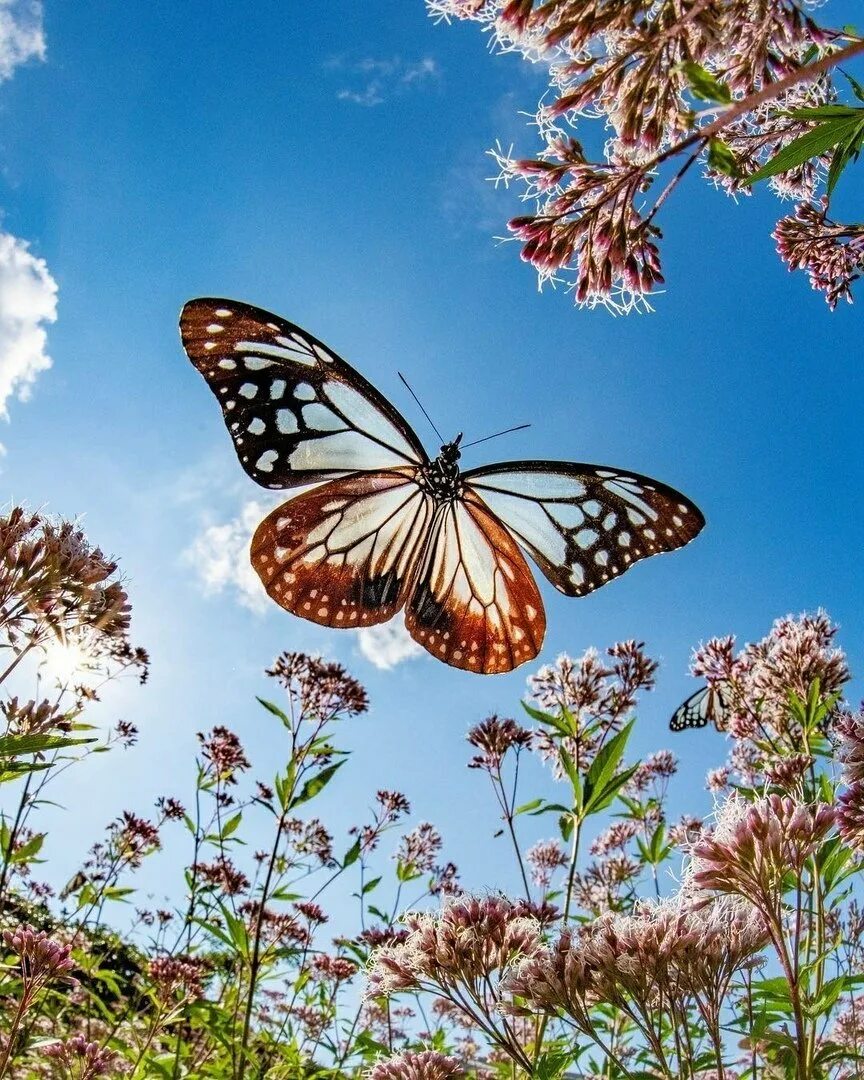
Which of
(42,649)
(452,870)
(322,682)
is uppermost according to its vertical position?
(322,682)

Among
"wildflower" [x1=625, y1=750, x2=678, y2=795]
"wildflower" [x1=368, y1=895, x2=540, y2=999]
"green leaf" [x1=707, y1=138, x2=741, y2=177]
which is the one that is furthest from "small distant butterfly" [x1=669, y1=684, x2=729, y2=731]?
"green leaf" [x1=707, y1=138, x2=741, y2=177]

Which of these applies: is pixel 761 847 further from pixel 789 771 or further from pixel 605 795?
pixel 789 771

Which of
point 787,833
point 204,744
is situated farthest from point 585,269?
point 204,744

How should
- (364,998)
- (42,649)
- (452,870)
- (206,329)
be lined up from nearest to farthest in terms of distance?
(42,649), (364,998), (206,329), (452,870)

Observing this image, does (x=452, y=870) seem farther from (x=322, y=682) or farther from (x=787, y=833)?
(x=787, y=833)

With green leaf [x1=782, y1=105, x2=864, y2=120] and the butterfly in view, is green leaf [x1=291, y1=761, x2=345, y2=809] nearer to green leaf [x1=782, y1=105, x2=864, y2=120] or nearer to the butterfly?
the butterfly

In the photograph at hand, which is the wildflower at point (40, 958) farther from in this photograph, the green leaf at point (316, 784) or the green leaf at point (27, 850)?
the green leaf at point (316, 784)
